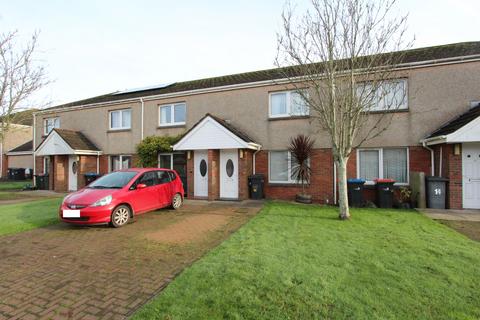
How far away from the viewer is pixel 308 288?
3.38 metres

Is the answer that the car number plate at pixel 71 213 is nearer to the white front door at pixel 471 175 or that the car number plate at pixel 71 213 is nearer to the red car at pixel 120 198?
the red car at pixel 120 198

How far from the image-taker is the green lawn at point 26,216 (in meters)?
6.86

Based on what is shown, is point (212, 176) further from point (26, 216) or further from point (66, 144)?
point (66, 144)

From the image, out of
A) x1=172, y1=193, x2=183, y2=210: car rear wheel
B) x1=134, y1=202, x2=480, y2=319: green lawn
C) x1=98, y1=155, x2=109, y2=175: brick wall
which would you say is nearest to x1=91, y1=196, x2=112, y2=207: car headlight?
x1=172, y1=193, x2=183, y2=210: car rear wheel

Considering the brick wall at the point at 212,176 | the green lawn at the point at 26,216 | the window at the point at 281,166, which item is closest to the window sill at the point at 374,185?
the window at the point at 281,166

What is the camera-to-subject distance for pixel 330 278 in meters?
3.67

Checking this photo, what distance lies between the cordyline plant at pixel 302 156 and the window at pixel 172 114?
6.13 metres

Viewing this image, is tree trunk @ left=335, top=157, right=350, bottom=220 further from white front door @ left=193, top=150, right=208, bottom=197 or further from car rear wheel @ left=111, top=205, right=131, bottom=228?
white front door @ left=193, top=150, right=208, bottom=197

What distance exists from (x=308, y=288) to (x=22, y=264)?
4.83 metres

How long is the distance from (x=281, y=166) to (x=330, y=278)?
26.3ft

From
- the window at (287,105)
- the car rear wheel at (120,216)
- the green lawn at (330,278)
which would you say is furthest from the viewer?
the window at (287,105)

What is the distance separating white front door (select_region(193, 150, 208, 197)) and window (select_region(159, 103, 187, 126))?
2541 millimetres

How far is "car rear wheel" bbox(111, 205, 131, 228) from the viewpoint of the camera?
677 centimetres

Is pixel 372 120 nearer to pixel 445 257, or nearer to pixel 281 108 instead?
pixel 281 108
